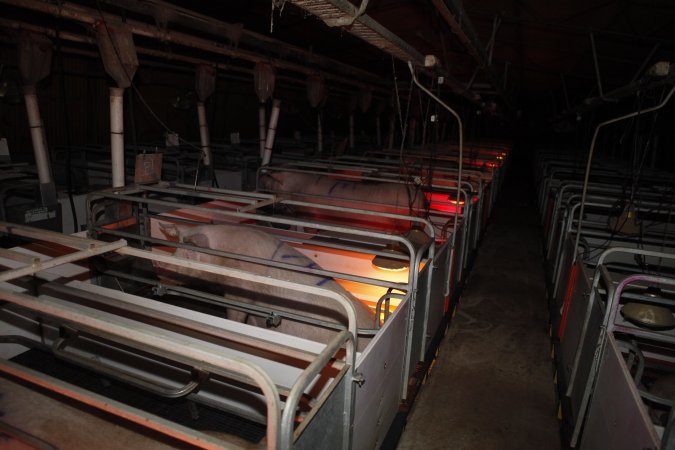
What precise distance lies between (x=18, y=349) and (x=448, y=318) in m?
4.27

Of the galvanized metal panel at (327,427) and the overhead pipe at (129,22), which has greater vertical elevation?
the overhead pipe at (129,22)

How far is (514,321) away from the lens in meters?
6.05

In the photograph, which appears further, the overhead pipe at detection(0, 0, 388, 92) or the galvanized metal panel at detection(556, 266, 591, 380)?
the galvanized metal panel at detection(556, 266, 591, 380)

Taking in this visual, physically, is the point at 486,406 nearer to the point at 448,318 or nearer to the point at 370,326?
the point at 448,318

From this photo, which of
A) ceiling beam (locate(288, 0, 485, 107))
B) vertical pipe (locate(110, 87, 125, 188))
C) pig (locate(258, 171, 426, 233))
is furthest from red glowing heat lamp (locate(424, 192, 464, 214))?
vertical pipe (locate(110, 87, 125, 188))

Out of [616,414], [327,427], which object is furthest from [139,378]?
[616,414]

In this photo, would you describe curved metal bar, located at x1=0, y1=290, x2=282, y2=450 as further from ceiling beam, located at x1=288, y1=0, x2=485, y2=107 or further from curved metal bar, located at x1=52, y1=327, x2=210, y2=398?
ceiling beam, located at x1=288, y1=0, x2=485, y2=107

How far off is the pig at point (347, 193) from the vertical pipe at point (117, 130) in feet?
7.49

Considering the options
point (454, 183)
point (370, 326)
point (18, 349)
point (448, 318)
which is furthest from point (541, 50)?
point (18, 349)

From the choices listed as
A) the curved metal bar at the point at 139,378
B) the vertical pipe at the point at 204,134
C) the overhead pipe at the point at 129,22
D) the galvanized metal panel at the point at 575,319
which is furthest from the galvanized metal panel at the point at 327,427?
the vertical pipe at the point at 204,134

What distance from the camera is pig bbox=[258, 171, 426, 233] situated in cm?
601

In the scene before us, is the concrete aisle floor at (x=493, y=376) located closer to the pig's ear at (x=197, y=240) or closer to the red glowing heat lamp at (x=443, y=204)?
the red glowing heat lamp at (x=443, y=204)

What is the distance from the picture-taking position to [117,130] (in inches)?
158

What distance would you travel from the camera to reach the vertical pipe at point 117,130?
13.1 ft
